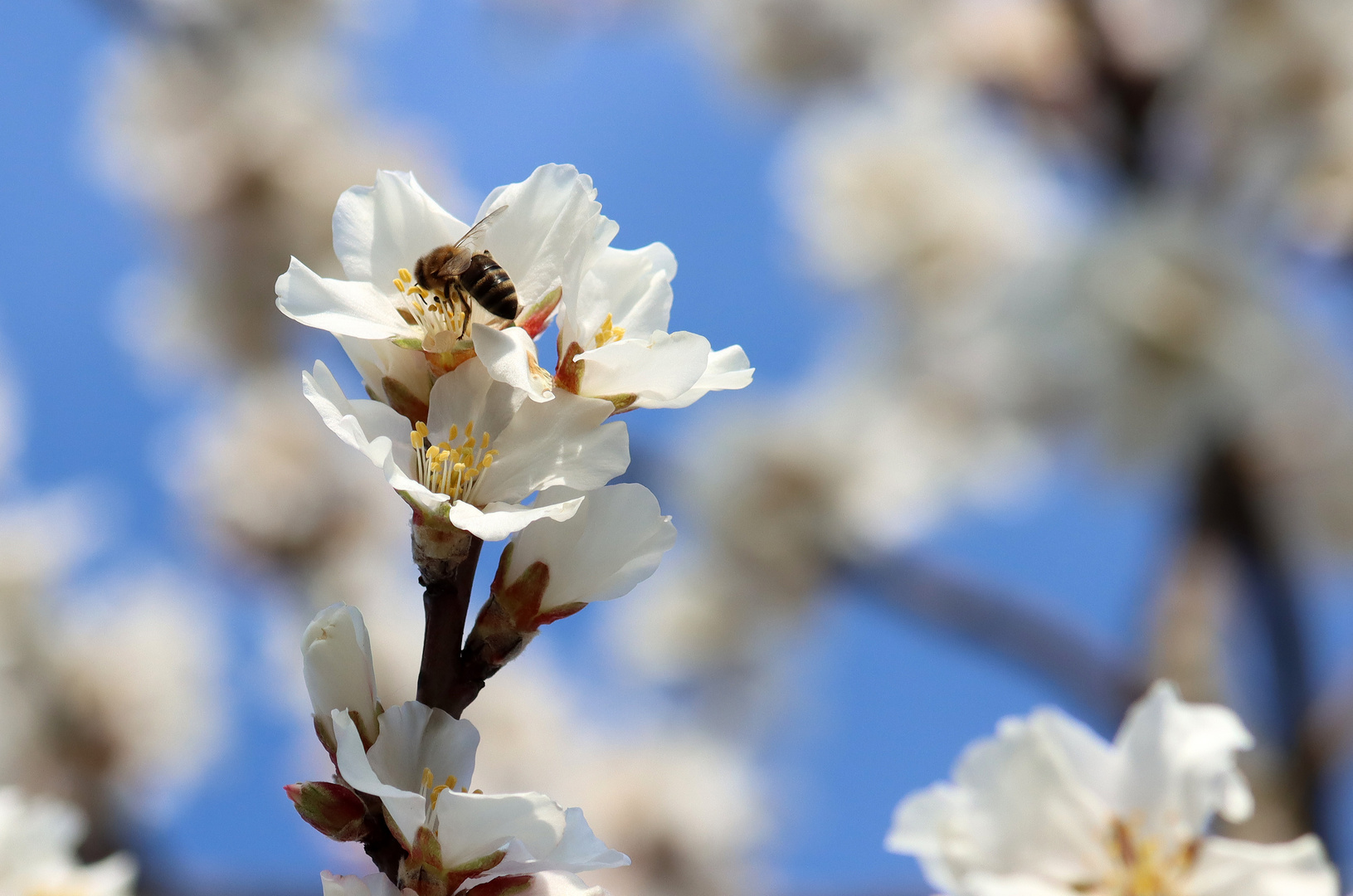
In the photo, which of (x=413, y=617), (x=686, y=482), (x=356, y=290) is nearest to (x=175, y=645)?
(x=413, y=617)

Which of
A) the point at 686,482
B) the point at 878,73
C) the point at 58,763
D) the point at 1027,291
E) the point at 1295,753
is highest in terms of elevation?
the point at 878,73

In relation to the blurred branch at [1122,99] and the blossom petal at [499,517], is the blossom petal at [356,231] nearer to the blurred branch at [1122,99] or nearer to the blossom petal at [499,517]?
the blossom petal at [499,517]

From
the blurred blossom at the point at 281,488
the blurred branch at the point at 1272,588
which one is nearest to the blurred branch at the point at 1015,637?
the blurred branch at the point at 1272,588

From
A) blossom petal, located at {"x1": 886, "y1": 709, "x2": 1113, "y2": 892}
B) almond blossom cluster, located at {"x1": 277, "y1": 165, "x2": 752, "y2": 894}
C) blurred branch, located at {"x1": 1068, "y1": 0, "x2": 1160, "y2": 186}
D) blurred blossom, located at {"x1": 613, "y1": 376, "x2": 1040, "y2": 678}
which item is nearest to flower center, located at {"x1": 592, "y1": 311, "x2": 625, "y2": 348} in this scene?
almond blossom cluster, located at {"x1": 277, "y1": 165, "x2": 752, "y2": 894}

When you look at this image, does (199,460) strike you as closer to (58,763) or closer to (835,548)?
(58,763)

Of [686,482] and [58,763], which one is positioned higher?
[686,482]

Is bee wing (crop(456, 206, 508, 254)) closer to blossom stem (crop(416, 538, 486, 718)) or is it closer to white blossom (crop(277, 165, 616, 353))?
white blossom (crop(277, 165, 616, 353))

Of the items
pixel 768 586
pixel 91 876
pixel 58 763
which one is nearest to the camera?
pixel 91 876
